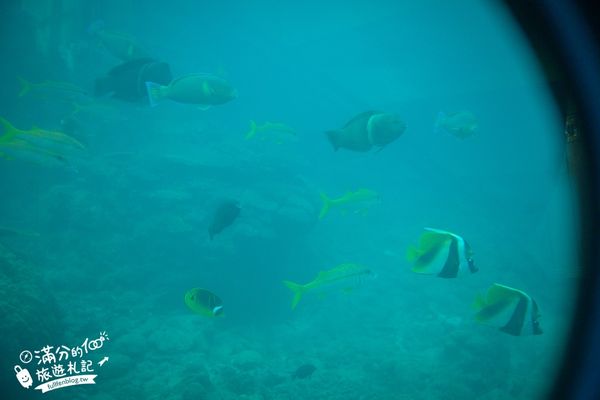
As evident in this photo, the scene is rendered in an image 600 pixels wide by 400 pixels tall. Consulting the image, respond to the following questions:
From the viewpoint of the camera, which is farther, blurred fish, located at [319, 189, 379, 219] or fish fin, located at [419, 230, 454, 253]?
blurred fish, located at [319, 189, 379, 219]

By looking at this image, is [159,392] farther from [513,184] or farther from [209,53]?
[209,53]

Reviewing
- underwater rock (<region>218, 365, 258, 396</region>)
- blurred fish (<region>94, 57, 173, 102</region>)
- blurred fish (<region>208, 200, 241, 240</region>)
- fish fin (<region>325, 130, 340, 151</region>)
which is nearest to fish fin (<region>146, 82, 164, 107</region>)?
blurred fish (<region>94, 57, 173, 102</region>)

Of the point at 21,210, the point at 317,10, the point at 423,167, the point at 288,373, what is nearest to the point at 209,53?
the point at 317,10

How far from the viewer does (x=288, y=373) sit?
715 cm

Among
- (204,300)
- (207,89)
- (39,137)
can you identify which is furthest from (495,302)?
(39,137)

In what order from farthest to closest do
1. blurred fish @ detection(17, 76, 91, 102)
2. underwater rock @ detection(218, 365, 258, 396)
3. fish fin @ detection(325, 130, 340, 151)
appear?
blurred fish @ detection(17, 76, 91, 102), underwater rock @ detection(218, 365, 258, 396), fish fin @ detection(325, 130, 340, 151)

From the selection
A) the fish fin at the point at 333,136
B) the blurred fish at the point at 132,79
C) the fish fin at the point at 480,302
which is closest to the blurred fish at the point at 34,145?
the blurred fish at the point at 132,79

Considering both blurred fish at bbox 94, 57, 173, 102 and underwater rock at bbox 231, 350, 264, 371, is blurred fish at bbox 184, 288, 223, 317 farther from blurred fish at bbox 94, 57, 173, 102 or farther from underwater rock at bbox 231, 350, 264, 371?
underwater rock at bbox 231, 350, 264, 371

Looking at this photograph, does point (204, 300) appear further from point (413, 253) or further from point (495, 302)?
point (495, 302)

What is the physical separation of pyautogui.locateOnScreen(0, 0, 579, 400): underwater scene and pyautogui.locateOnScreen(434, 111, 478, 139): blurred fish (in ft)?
0.17

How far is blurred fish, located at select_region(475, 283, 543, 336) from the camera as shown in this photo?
3.14m

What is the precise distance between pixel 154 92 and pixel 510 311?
5543 mm

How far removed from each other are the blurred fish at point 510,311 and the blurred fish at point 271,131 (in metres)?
8.16

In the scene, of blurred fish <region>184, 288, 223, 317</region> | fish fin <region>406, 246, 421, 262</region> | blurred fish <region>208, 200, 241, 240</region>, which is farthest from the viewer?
blurred fish <region>208, 200, 241, 240</region>
